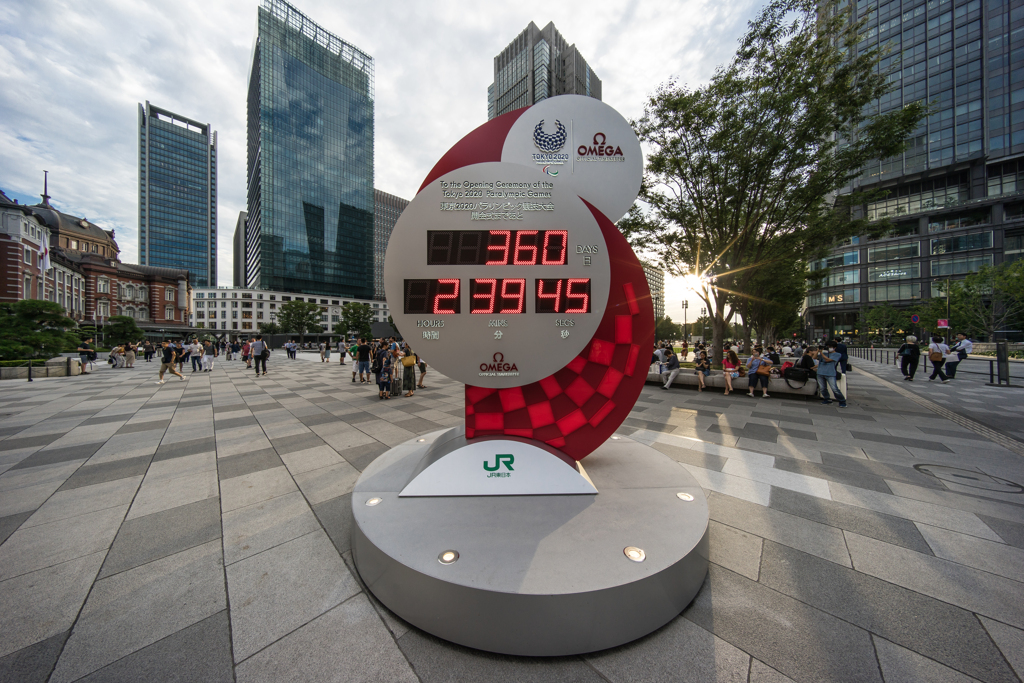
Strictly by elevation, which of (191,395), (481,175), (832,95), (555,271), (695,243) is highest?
(832,95)

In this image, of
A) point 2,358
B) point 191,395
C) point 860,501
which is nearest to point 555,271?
point 860,501

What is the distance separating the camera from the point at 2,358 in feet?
56.1

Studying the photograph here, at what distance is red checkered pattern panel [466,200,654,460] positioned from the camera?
13.6ft

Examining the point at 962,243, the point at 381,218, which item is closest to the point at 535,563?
the point at 962,243

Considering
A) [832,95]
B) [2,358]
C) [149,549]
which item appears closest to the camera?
[149,549]

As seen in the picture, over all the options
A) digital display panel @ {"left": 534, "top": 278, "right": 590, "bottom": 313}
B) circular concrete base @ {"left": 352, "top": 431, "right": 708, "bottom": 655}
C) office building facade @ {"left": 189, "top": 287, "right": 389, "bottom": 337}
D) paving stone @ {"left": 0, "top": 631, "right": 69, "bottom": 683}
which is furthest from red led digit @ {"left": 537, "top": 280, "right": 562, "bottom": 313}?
office building facade @ {"left": 189, "top": 287, "right": 389, "bottom": 337}

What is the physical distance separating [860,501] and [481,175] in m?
5.84

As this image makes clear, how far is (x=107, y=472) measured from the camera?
5.05 m

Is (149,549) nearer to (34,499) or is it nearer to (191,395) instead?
(34,499)

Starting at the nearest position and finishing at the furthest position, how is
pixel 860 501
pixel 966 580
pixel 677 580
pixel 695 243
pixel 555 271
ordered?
pixel 677 580 → pixel 966 580 → pixel 555 271 → pixel 860 501 → pixel 695 243

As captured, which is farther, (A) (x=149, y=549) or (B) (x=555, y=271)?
(B) (x=555, y=271)

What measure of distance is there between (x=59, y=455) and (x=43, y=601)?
5.05 meters

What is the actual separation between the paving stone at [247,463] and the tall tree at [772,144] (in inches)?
561

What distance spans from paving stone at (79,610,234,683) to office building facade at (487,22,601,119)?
3030 cm
